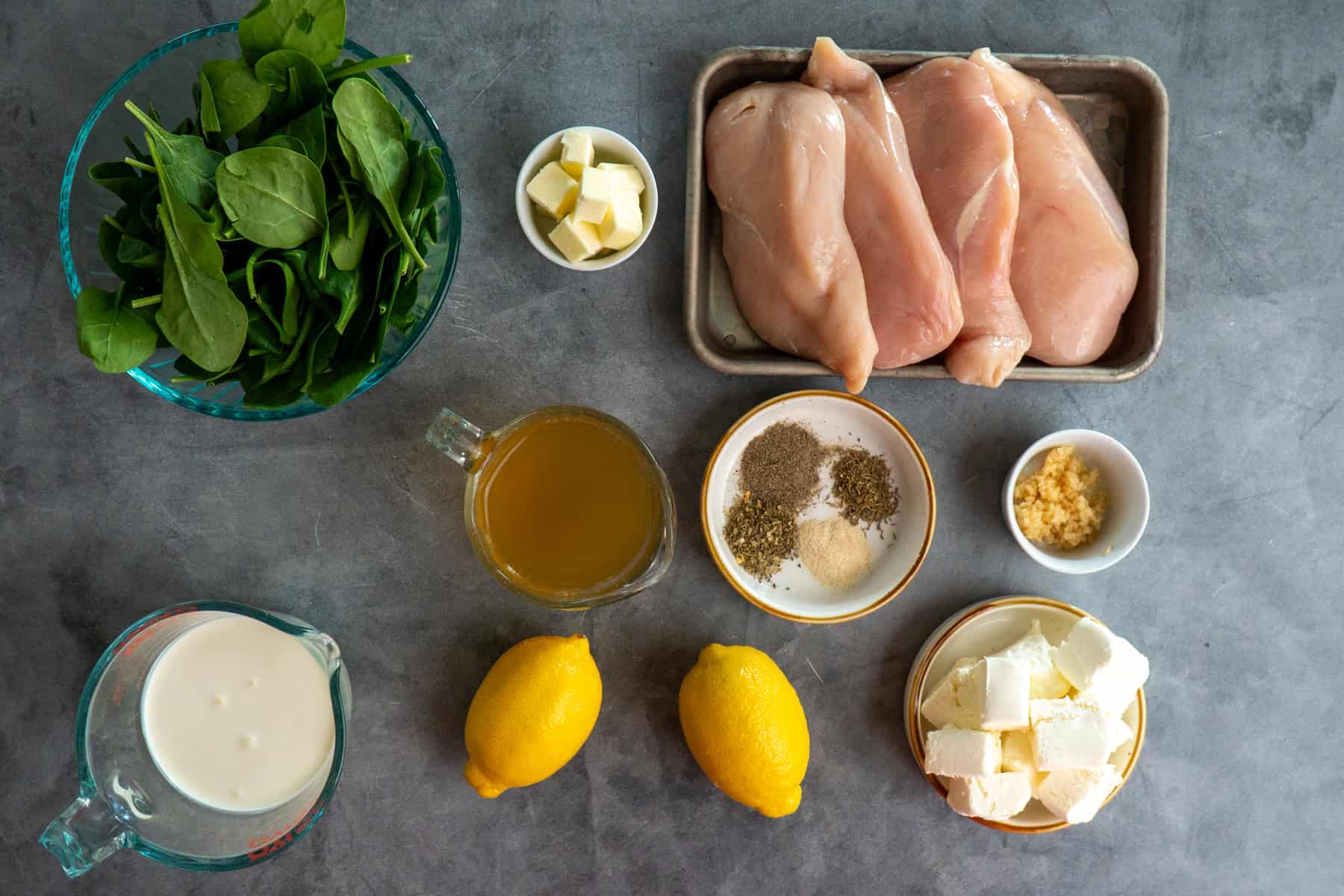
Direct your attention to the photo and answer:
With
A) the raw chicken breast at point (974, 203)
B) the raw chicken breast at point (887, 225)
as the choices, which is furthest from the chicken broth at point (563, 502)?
the raw chicken breast at point (974, 203)

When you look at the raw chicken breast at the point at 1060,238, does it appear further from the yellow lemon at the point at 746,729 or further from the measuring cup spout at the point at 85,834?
the measuring cup spout at the point at 85,834

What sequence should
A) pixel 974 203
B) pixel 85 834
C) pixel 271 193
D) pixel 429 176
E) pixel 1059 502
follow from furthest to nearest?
1. pixel 1059 502
2. pixel 974 203
3. pixel 85 834
4. pixel 429 176
5. pixel 271 193

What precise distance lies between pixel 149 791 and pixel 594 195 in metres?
1.11

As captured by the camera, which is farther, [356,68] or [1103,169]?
[1103,169]

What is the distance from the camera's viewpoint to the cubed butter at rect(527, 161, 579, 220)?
1327mm

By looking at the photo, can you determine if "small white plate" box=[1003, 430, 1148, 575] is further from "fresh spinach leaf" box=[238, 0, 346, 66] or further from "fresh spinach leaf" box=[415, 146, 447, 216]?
"fresh spinach leaf" box=[238, 0, 346, 66]

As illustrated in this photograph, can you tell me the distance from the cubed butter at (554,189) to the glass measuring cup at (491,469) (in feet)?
1.02

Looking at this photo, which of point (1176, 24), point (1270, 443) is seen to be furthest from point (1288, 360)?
point (1176, 24)

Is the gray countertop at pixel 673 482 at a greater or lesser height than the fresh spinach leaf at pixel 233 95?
lesser

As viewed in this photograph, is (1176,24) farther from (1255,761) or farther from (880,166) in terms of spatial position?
(1255,761)

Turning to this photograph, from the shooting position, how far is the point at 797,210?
131 cm

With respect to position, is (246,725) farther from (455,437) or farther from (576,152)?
(576,152)

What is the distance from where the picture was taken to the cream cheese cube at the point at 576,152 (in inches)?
51.9

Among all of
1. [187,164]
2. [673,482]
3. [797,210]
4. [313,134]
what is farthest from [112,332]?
[797,210]
